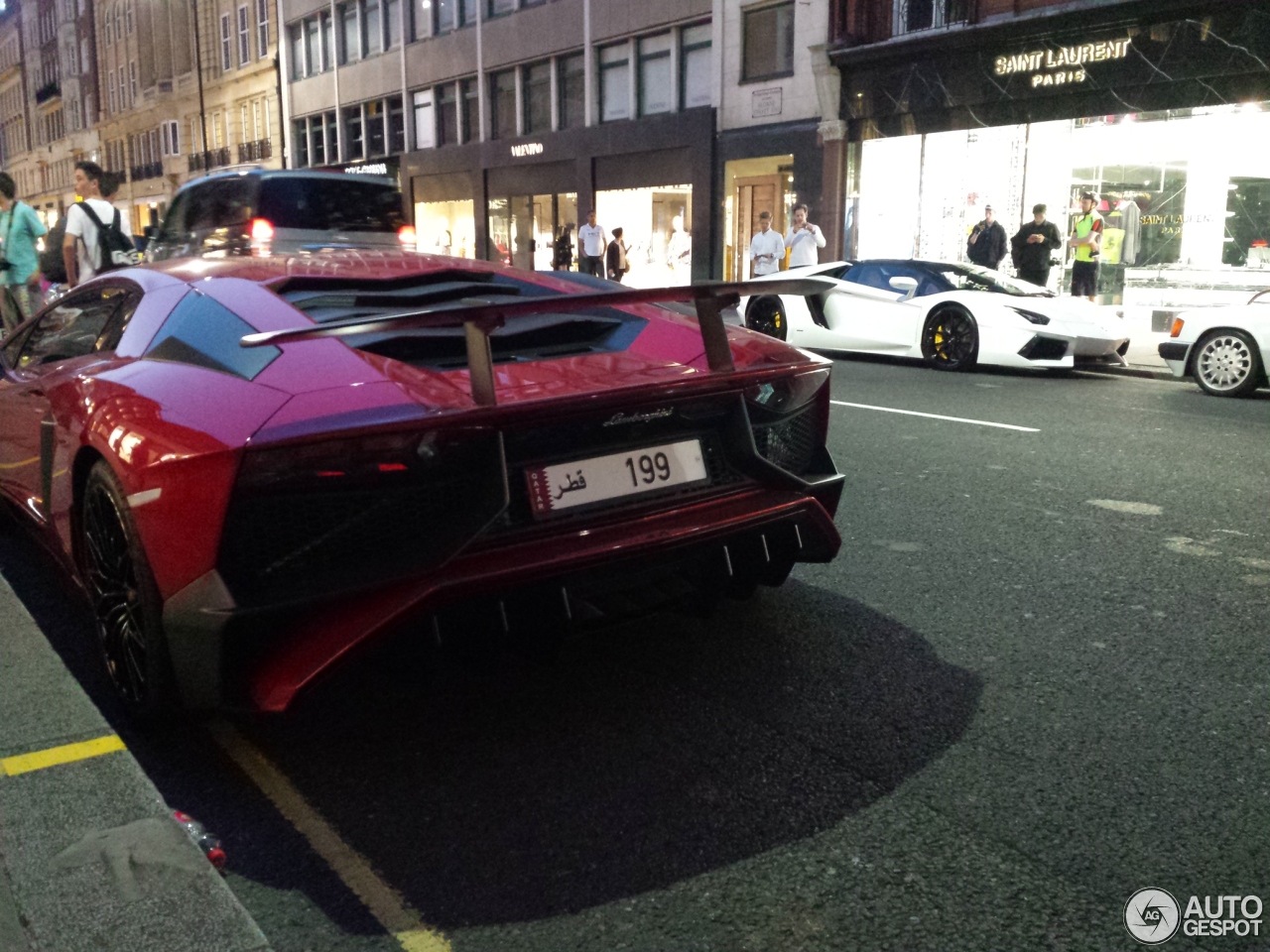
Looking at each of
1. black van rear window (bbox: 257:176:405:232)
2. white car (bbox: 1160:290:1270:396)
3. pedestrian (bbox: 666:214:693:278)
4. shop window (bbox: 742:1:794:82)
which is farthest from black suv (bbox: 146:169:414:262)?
pedestrian (bbox: 666:214:693:278)

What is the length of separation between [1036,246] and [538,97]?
1859 cm

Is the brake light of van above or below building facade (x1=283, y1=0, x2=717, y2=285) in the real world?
below

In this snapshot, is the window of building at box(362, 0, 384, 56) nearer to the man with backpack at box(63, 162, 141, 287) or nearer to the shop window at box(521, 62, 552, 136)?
the shop window at box(521, 62, 552, 136)

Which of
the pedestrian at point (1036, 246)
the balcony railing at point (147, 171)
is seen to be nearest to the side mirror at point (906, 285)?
the pedestrian at point (1036, 246)

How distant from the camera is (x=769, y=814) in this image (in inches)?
104

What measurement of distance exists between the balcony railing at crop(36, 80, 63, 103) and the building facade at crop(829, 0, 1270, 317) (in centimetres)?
6801

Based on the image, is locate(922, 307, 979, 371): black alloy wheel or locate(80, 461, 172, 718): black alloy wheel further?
locate(922, 307, 979, 371): black alloy wheel

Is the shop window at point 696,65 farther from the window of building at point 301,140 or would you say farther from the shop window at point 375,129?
the window of building at point 301,140

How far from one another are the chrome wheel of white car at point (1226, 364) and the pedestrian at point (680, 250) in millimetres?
16712

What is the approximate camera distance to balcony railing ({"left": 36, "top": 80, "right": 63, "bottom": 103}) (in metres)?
74.2

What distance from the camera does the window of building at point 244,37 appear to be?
46188 mm

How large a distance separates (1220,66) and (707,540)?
17047 millimetres

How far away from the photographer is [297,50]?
42938 mm

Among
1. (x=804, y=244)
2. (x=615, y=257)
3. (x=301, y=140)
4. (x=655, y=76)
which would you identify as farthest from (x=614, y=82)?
(x=301, y=140)
